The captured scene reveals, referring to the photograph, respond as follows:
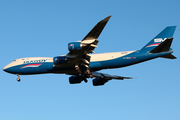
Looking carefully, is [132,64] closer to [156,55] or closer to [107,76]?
[156,55]

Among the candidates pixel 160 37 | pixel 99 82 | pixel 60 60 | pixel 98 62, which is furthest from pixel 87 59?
Result: pixel 160 37

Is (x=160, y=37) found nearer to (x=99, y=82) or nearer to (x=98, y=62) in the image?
(x=98, y=62)

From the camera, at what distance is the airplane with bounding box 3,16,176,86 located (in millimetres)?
32906

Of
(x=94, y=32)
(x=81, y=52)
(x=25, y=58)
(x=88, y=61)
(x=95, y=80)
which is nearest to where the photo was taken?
(x=94, y=32)

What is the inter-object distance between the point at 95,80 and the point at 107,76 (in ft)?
6.84

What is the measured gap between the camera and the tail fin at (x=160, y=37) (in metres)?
36.4

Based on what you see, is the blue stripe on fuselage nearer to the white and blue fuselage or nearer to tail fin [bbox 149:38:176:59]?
the white and blue fuselage

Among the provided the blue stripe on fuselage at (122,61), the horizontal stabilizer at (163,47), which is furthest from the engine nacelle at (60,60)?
the horizontal stabilizer at (163,47)

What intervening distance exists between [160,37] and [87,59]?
34.5 ft

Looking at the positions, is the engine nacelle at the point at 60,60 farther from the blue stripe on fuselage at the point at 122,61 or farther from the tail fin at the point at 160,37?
the tail fin at the point at 160,37

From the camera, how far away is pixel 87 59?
34.9 meters

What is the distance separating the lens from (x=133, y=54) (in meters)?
36.1

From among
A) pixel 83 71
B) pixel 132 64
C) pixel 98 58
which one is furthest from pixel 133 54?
pixel 83 71

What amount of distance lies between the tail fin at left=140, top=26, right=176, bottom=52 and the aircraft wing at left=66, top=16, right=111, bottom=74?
8119 mm
